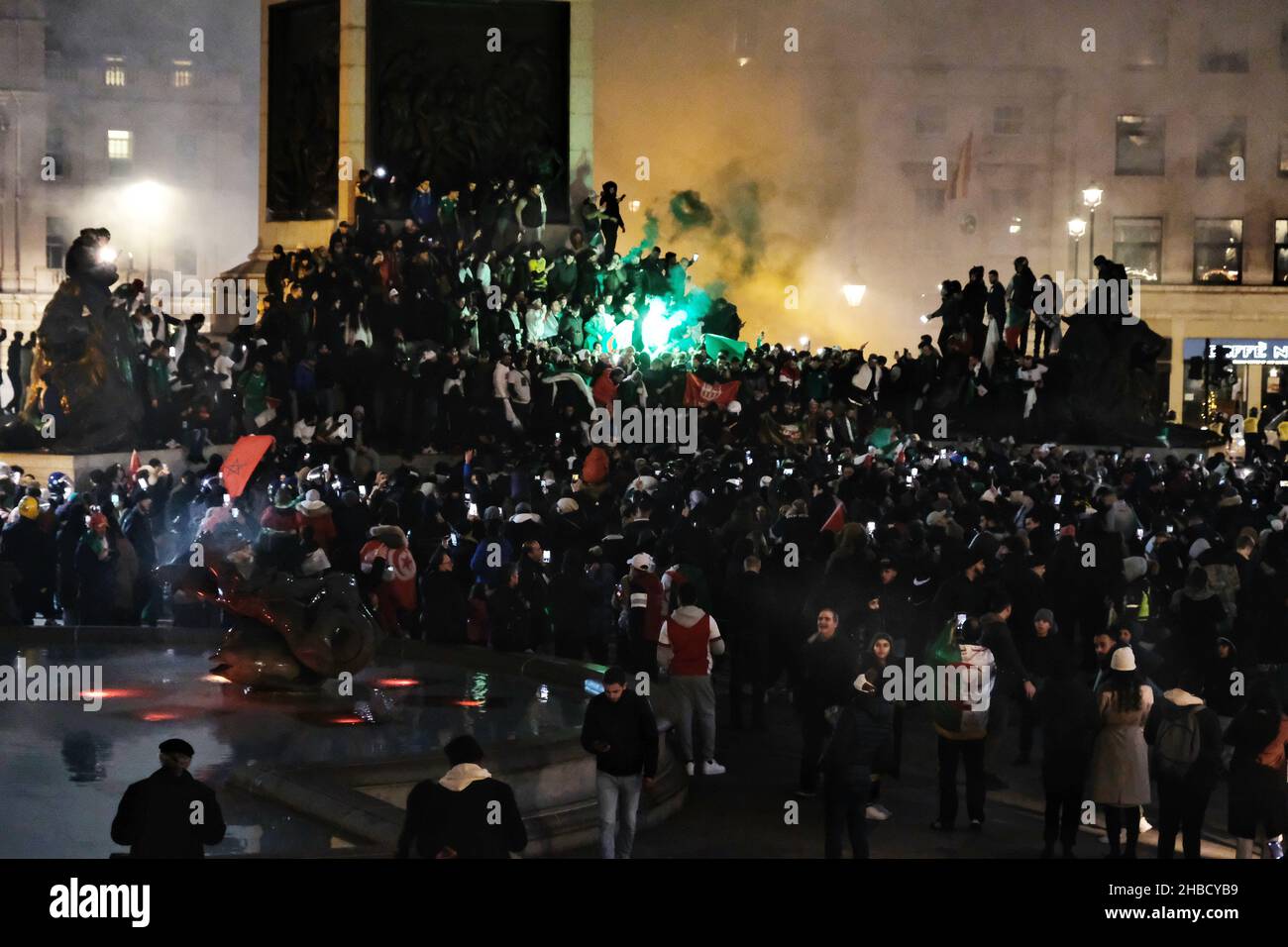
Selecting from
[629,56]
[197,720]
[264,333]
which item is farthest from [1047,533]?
[629,56]

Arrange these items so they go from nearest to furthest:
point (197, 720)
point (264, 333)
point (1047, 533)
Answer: point (197, 720)
point (1047, 533)
point (264, 333)

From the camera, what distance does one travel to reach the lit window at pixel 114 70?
57.5m

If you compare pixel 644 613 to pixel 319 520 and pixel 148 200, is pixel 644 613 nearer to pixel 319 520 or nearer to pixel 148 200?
pixel 319 520

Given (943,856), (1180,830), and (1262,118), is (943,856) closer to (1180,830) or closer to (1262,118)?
(1180,830)

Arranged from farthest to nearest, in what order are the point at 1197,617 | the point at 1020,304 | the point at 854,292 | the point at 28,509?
the point at 854,292 < the point at 1020,304 < the point at 28,509 < the point at 1197,617

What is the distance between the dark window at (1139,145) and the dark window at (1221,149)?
3.41 feet

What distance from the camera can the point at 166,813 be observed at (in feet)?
25.2

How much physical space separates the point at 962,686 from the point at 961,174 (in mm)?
36692

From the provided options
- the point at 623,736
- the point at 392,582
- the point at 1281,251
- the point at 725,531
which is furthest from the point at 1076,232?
the point at 623,736

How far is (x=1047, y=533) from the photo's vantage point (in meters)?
15.8

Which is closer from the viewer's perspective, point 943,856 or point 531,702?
point 943,856

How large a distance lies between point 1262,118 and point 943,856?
138 ft
